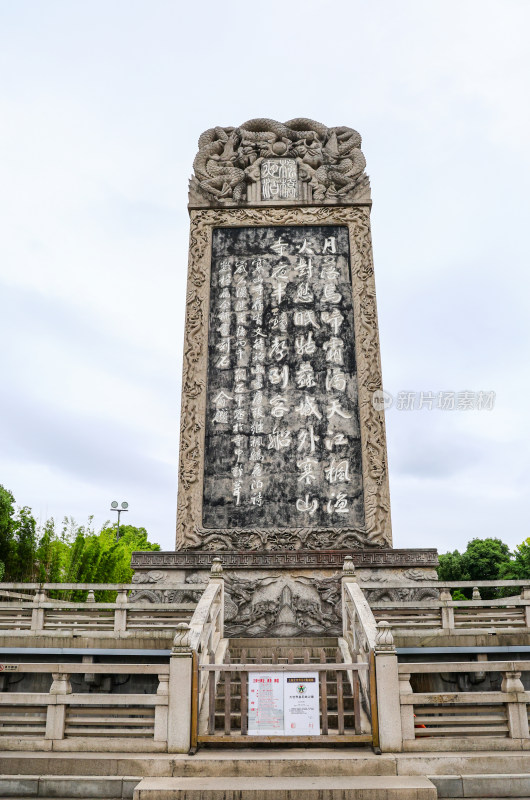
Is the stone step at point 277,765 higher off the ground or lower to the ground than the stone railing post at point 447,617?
lower

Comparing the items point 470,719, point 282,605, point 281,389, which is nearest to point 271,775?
point 470,719

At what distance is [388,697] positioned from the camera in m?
5.48

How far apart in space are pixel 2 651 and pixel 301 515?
478 cm

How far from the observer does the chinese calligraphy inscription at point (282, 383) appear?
10.5 m

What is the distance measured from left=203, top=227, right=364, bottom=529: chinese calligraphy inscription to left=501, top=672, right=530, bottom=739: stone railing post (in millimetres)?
4796

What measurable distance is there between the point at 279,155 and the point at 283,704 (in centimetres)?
1000

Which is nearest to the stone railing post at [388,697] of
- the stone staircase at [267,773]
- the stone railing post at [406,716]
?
the stone railing post at [406,716]

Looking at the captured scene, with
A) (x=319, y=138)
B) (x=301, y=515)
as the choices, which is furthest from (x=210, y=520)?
(x=319, y=138)

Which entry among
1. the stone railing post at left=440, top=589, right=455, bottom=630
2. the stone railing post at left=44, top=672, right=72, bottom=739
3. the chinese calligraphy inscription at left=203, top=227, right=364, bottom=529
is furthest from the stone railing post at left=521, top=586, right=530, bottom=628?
the stone railing post at left=44, top=672, right=72, bottom=739

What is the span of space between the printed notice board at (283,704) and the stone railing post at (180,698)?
521 mm

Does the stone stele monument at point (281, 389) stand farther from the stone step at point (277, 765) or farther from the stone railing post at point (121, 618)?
the stone step at point (277, 765)

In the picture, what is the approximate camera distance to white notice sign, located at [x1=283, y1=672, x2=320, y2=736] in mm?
5398

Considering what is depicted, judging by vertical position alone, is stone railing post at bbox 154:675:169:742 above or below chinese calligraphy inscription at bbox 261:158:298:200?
below

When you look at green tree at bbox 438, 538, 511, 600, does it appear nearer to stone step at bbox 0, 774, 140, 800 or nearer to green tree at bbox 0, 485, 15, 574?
green tree at bbox 0, 485, 15, 574
